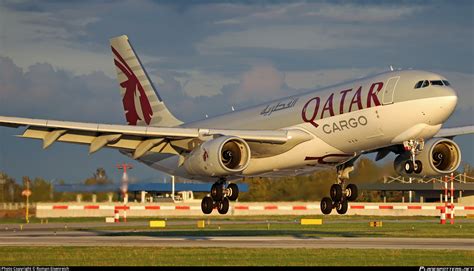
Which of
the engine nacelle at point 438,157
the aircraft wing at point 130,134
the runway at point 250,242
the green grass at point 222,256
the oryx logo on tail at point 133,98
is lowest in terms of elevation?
the green grass at point 222,256

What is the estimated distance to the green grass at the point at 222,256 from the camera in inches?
1463

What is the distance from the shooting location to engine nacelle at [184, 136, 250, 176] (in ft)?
156

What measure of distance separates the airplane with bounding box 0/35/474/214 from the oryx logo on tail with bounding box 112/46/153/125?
7679mm

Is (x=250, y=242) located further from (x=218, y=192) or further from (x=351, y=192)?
(x=351, y=192)

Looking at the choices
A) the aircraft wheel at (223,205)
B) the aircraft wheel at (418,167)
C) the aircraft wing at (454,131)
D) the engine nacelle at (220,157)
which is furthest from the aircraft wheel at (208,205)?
the aircraft wing at (454,131)

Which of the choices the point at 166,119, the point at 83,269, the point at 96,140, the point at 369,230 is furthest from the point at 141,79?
the point at 83,269

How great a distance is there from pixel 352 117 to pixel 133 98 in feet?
72.4

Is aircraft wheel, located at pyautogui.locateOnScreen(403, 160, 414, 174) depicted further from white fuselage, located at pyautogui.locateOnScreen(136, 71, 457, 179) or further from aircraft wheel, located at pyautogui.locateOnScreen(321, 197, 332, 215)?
aircraft wheel, located at pyautogui.locateOnScreen(321, 197, 332, 215)

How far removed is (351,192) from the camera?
53.9m

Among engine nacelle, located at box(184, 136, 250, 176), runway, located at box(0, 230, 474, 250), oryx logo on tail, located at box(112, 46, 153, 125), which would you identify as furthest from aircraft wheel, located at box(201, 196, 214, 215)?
oryx logo on tail, located at box(112, 46, 153, 125)

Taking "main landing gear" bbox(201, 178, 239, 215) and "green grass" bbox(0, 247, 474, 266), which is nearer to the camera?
"green grass" bbox(0, 247, 474, 266)

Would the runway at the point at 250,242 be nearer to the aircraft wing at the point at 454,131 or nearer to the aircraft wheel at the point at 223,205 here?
the aircraft wheel at the point at 223,205

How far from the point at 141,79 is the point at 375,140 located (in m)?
22.5

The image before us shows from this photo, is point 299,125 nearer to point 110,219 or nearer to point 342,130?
point 342,130
